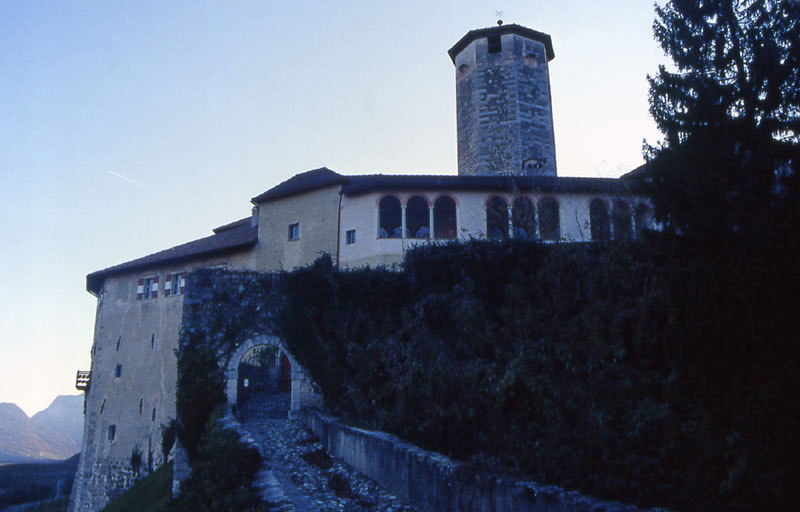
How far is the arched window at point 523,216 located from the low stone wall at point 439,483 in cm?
1012

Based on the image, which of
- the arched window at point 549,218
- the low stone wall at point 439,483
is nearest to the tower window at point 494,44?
the arched window at point 549,218

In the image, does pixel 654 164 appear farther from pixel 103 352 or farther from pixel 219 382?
pixel 103 352

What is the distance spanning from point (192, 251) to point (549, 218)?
13.8 metres

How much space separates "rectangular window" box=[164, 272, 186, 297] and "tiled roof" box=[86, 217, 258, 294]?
61 cm

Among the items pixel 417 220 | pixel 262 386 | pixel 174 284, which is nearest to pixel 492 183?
pixel 417 220

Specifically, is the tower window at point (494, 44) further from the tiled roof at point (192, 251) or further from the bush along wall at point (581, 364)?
the bush along wall at point (581, 364)

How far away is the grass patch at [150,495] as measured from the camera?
14.1 m

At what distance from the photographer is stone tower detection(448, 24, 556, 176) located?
79.9 ft

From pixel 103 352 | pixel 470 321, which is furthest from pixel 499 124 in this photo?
pixel 103 352

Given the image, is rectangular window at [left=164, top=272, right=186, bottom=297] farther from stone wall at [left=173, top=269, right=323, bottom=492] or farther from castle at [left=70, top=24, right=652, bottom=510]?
stone wall at [left=173, top=269, right=323, bottom=492]

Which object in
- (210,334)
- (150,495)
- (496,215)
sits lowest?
(150,495)

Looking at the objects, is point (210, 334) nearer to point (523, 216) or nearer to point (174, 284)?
point (174, 284)

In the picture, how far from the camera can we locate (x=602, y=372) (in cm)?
761

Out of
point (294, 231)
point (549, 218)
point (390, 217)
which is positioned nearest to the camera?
point (549, 218)
